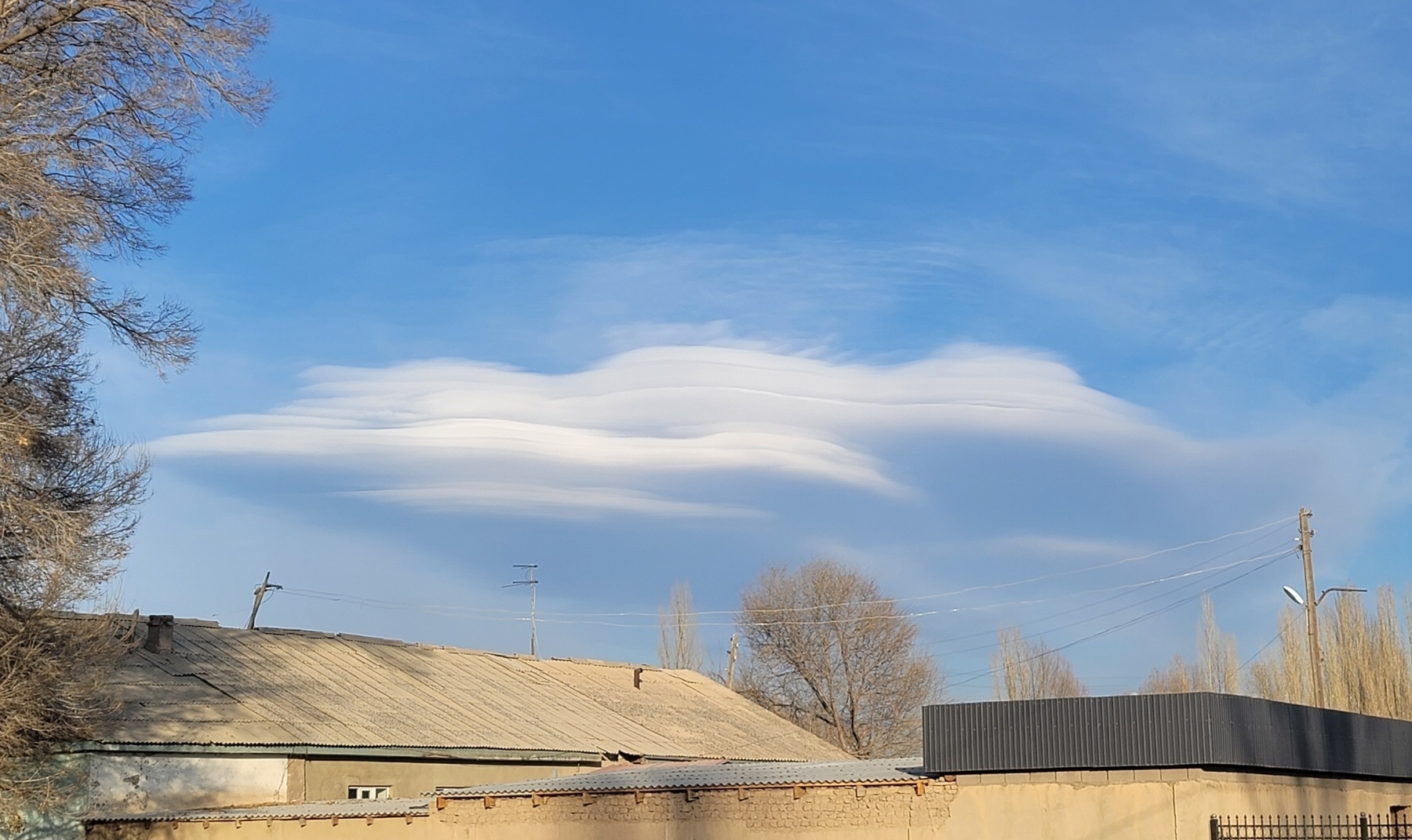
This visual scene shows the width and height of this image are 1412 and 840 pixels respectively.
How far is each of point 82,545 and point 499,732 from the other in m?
13.1

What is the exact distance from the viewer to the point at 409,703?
3016 cm

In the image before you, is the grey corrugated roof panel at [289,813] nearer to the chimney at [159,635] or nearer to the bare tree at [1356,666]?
the chimney at [159,635]

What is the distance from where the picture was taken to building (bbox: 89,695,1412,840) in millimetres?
15398

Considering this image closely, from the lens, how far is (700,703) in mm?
41312

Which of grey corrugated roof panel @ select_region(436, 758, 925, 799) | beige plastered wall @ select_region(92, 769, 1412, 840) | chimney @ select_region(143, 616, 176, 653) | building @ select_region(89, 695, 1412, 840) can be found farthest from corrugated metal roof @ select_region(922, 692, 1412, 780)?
chimney @ select_region(143, 616, 176, 653)

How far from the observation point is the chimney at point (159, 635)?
2770 centimetres

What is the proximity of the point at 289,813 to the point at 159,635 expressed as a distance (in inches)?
313

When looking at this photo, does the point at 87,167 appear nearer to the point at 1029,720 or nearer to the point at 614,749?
the point at 1029,720

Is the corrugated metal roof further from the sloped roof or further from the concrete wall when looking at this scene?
the sloped roof

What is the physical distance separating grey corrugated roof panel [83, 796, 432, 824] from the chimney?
5.32m

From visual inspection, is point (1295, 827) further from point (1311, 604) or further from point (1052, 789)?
point (1311, 604)

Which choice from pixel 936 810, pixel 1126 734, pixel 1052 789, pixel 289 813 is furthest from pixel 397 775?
pixel 1126 734

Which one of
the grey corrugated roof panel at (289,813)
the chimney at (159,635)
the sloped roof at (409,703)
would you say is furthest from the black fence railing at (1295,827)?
the chimney at (159,635)

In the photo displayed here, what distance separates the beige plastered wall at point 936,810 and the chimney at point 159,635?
891 cm
